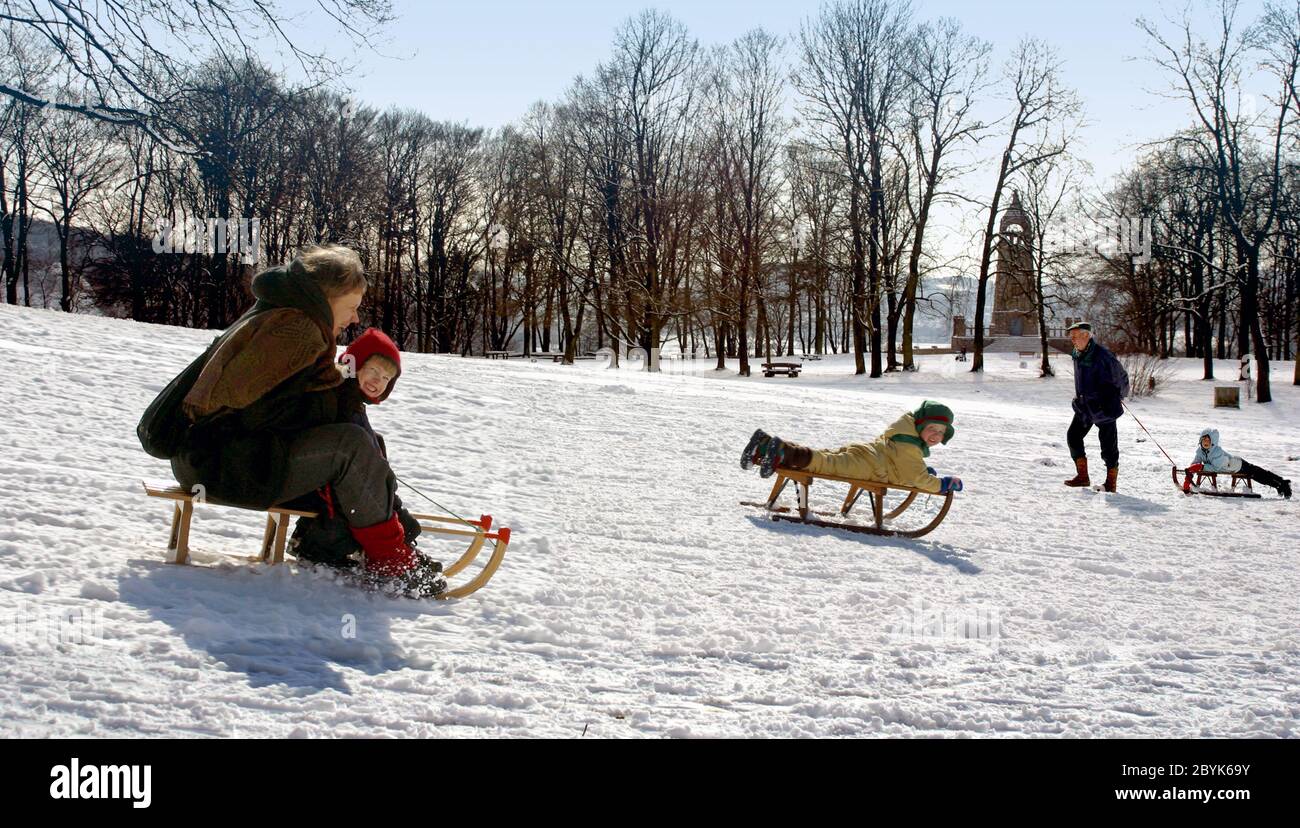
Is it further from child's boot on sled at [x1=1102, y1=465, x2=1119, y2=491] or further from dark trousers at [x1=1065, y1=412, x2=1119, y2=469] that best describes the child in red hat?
dark trousers at [x1=1065, y1=412, x2=1119, y2=469]

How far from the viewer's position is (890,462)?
718 cm

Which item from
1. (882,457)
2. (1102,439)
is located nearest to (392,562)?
(882,457)

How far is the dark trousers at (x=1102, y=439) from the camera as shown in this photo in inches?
388

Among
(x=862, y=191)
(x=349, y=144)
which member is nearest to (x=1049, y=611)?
(x=862, y=191)

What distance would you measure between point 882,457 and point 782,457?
2.42 feet

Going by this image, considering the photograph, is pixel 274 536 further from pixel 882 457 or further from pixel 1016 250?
pixel 1016 250

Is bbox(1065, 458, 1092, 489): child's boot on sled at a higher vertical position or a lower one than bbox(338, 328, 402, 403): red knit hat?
lower

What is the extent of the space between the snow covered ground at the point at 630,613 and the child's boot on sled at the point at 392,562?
8cm
